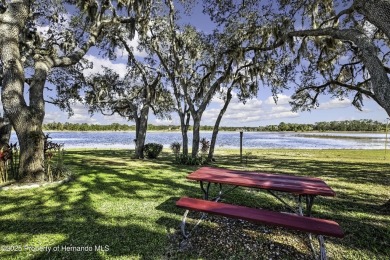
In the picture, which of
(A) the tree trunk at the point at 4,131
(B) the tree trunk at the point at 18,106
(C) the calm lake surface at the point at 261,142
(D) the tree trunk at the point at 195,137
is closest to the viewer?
(B) the tree trunk at the point at 18,106

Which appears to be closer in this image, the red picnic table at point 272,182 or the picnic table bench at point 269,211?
the picnic table bench at point 269,211

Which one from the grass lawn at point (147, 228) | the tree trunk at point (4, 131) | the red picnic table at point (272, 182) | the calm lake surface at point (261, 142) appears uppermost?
the tree trunk at point (4, 131)

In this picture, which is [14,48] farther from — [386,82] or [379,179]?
[379,179]

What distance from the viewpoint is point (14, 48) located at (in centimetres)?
733

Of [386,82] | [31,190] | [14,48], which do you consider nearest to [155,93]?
[14,48]

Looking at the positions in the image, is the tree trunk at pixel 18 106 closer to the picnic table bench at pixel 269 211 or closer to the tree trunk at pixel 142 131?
the picnic table bench at pixel 269 211

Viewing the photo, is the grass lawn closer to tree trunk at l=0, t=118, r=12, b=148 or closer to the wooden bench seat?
the wooden bench seat

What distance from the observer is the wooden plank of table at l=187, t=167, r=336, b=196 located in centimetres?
380

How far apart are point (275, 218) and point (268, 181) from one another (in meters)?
1.28

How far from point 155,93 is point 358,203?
41.9 ft

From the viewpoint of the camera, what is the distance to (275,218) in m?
3.17

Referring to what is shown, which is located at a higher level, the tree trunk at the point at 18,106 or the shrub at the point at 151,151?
the tree trunk at the point at 18,106

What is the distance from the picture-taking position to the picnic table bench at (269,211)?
9.75 feet

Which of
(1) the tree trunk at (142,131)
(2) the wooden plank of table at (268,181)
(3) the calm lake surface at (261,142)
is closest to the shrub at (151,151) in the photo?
(1) the tree trunk at (142,131)
